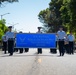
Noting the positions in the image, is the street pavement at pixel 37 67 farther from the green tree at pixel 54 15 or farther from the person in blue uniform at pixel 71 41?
the green tree at pixel 54 15

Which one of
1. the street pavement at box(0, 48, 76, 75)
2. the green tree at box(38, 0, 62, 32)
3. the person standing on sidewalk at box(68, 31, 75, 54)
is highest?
the green tree at box(38, 0, 62, 32)

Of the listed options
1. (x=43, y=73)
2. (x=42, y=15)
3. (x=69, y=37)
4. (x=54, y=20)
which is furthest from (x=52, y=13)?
(x=43, y=73)

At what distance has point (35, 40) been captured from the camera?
26.0 meters

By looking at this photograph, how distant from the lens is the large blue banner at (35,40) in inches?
1015

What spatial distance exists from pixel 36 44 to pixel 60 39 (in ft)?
13.5

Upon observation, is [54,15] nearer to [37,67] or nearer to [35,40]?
[35,40]

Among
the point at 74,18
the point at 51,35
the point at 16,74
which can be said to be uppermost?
the point at 74,18

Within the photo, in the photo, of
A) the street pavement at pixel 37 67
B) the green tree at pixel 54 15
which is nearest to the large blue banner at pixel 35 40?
the street pavement at pixel 37 67

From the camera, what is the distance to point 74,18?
56.0 m

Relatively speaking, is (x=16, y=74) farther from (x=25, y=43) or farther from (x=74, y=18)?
(x=74, y=18)

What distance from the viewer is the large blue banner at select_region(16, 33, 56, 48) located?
2578cm

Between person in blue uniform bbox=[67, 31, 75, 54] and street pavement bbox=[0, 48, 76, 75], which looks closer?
street pavement bbox=[0, 48, 76, 75]

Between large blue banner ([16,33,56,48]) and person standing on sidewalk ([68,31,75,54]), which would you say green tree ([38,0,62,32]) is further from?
large blue banner ([16,33,56,48])

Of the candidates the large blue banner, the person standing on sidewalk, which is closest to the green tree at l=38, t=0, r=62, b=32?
the person standing on sidewalk
